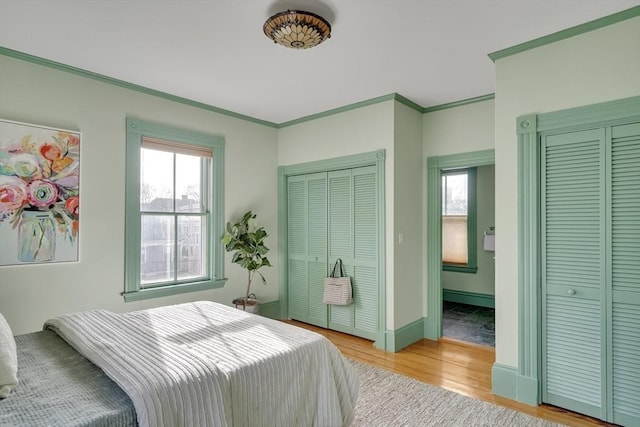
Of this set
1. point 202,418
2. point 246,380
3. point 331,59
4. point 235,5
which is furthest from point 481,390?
point 235,5

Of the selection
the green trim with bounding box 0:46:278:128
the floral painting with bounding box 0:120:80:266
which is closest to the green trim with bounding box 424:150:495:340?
the green trim with bounding box 0:46:278:128

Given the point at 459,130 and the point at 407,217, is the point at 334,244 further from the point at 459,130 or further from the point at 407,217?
the point at 459,130

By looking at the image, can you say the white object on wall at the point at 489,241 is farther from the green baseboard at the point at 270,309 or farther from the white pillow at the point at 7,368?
the white pillow at the point at 7,368

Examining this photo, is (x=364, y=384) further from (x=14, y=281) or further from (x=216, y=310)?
(x=14, y=281)

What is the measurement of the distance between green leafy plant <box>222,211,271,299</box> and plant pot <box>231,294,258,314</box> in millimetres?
83

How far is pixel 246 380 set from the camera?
5.50ft

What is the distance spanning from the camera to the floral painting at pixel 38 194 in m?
2.71

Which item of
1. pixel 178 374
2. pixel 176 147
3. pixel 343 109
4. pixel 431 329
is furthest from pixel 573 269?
pixel 176 147

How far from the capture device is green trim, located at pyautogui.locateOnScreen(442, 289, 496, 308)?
535cm

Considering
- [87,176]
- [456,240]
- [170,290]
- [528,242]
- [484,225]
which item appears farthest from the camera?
[456,240]

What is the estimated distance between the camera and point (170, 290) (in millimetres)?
3676

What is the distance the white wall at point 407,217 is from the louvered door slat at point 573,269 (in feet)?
4.61

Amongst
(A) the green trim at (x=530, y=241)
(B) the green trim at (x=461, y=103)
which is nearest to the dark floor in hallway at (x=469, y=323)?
(A) the green trim at (x=530, y=241)

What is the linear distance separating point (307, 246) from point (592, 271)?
2960 mm
